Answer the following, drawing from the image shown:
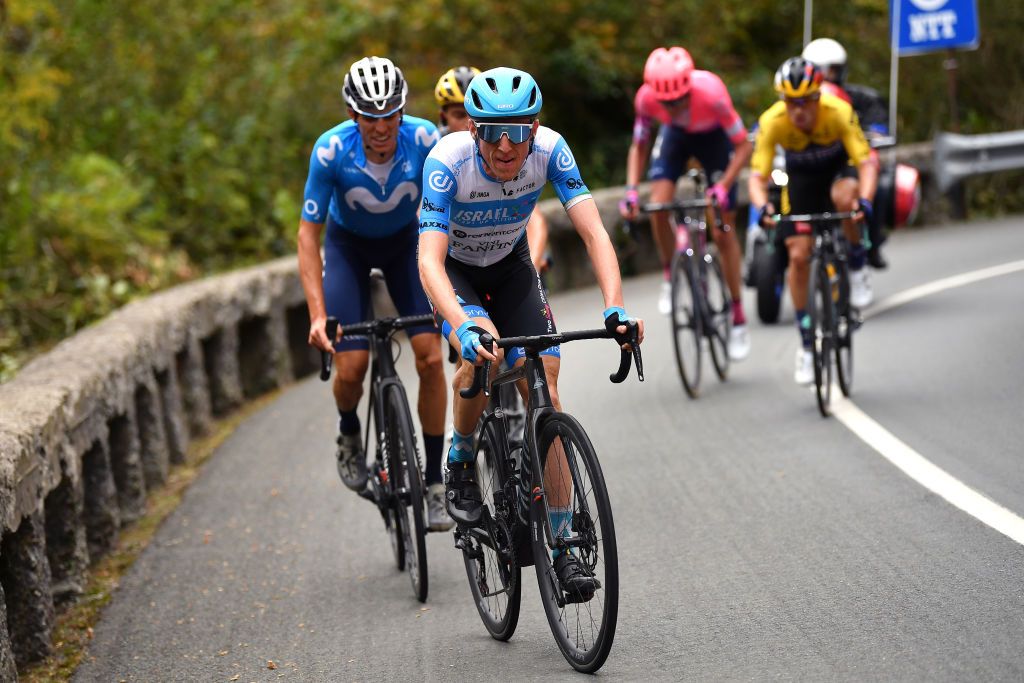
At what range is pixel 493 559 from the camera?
5.89 metres

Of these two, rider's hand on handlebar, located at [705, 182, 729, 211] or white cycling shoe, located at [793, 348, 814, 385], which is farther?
rider's hand on handlebar, located at [705, 182, 729, 211]

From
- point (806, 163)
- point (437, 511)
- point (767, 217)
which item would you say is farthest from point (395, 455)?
point (806, 163)

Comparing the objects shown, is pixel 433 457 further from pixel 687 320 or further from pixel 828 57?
pixel 828 57

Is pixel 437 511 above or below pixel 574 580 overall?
below

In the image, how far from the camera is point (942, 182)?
1878cm

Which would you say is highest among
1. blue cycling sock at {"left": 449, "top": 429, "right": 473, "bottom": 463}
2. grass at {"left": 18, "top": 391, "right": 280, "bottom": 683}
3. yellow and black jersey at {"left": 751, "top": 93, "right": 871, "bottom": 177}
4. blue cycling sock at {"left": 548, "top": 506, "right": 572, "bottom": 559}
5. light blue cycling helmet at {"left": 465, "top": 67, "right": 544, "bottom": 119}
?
light blue cycling helmet at {"left": 465, "top": 67, "right": 544, "bottom": 119}

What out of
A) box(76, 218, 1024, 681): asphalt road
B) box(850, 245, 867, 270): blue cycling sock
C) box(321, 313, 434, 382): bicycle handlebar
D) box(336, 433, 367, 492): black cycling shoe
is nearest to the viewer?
box(76, 218, 1024, 681): asphalt road

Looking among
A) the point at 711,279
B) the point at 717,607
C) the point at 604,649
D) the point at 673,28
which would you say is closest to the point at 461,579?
the point at 717,607

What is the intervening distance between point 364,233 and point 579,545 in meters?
2.93

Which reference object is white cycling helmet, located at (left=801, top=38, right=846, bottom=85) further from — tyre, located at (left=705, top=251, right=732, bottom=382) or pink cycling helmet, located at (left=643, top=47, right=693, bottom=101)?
tyre, located at (left=705, top=251, right=732, bottom=382)

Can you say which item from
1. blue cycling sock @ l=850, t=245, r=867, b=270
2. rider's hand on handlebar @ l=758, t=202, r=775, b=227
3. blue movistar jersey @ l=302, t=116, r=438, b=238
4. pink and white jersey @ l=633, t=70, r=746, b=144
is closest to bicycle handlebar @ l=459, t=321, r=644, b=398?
blue movistar jersey @ l=302, t=116, r=438, b=238

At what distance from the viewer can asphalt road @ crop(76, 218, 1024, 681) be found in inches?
207

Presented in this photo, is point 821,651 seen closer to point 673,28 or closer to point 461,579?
point 461,579

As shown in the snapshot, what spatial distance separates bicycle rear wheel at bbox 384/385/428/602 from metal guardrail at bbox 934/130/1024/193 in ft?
43.8
